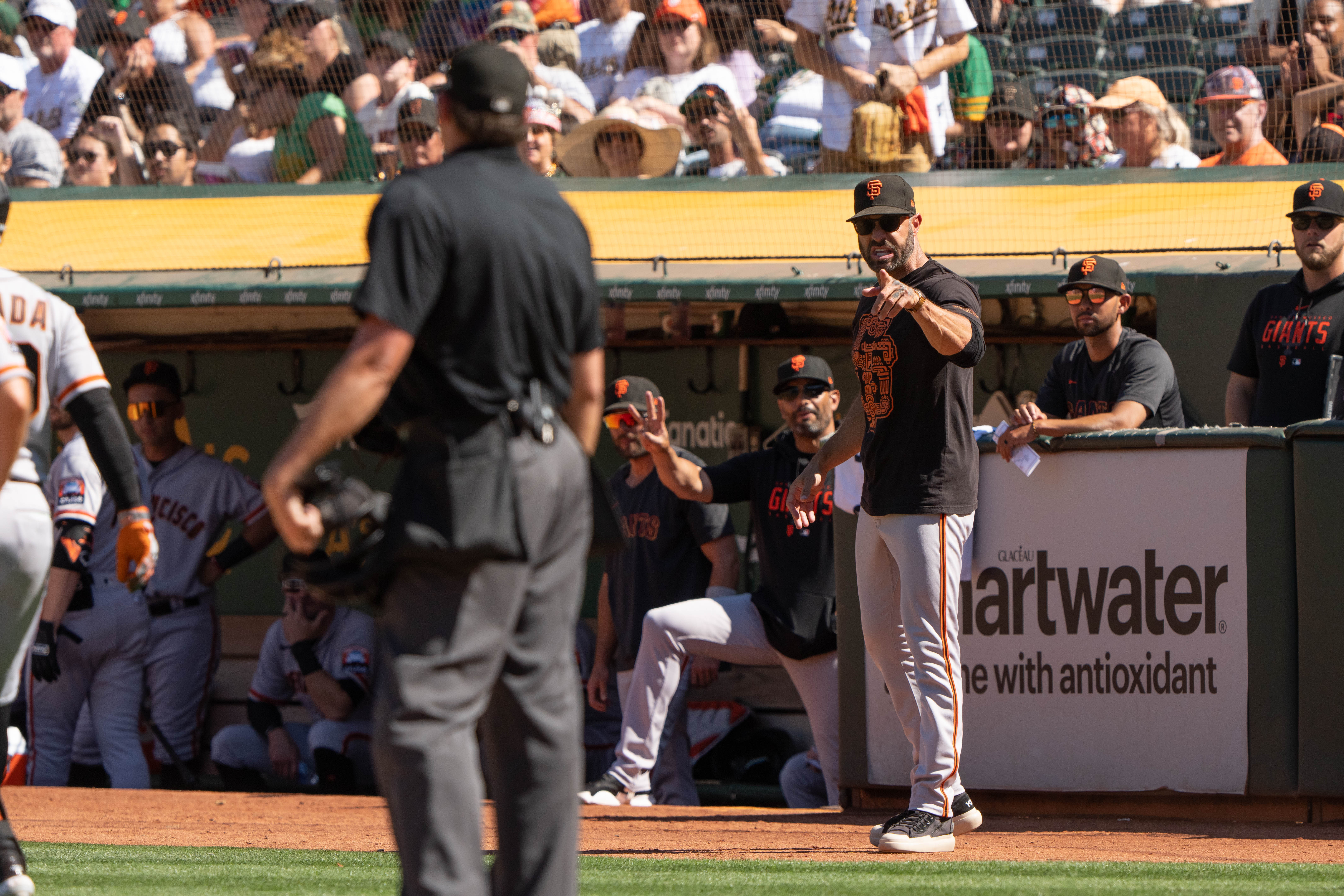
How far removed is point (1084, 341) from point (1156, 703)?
4.61ft

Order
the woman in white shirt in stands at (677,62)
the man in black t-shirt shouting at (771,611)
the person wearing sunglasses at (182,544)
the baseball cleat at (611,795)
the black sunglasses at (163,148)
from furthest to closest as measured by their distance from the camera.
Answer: the black sunglasses at (163,148)
the woman in white shirt in stands at (677,62)
the person wearing sunglasses at (182,544)
the man in black t-shirt shouting at (771,611)
the baseball cleat at (611,795)

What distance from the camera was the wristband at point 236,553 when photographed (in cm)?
768

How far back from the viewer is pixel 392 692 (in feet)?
7.86

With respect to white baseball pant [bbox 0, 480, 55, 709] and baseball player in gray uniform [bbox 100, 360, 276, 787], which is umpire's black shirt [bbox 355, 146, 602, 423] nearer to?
white baseball pant [bbox 0, 480, 55, 709]

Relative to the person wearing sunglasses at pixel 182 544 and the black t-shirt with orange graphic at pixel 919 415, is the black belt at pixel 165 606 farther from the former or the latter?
the black t-shirt with orange graphic at pixel 919 415

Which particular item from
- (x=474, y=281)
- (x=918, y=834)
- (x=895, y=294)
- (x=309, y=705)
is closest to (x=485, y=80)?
(x=474, y=281)

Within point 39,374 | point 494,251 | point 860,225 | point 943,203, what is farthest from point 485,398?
point 943,203

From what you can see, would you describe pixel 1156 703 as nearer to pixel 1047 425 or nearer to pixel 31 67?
pixel 1047 425

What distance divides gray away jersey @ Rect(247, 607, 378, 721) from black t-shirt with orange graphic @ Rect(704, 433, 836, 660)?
205 centimetres

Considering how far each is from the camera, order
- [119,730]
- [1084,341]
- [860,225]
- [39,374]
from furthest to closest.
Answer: [119,730]
[1084,341]
[860,225]
[39,374]

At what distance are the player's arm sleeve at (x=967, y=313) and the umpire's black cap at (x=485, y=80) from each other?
2085 millimetres

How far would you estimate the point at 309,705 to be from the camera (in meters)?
7.90

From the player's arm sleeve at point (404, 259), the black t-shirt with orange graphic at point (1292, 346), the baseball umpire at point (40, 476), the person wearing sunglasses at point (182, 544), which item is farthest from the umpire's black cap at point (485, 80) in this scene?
the person wearing sunglasses at point (182, 544)

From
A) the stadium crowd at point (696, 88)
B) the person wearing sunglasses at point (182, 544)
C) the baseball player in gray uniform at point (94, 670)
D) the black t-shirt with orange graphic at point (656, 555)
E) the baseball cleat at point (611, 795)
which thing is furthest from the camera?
the stadium crowd at point (696, 88)
